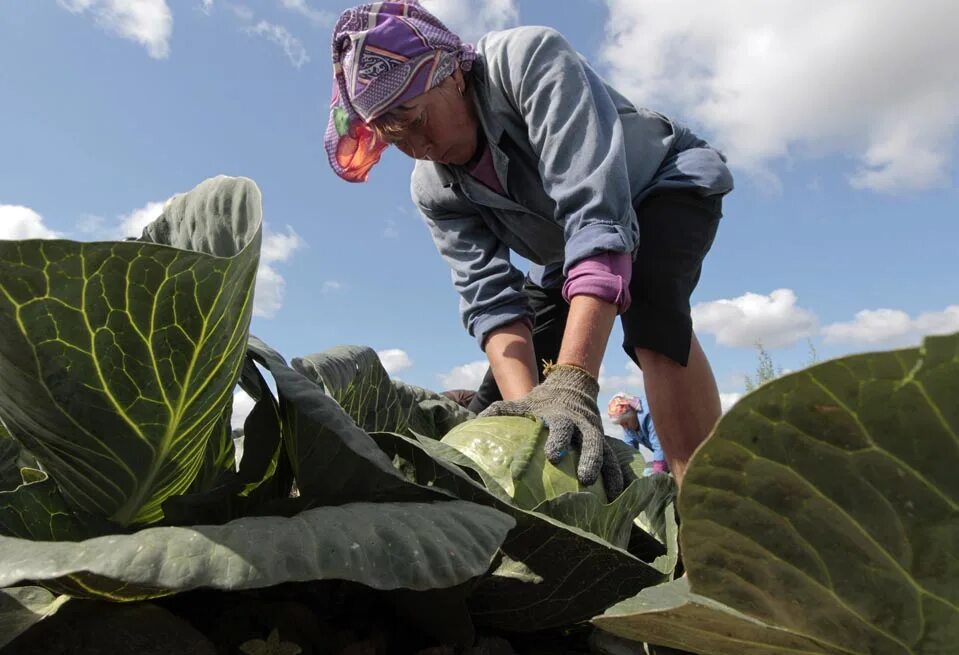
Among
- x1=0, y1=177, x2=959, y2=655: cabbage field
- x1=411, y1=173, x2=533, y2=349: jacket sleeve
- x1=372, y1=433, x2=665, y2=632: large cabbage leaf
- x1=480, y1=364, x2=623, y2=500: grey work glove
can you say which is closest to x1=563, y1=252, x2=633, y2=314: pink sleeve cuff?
x1=480, y1=364, x2=623, y2=500: grey work glove

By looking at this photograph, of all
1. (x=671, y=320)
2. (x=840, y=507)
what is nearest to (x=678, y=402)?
(x=671, y=320)

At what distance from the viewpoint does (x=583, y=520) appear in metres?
1.14

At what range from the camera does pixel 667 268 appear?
2381mm

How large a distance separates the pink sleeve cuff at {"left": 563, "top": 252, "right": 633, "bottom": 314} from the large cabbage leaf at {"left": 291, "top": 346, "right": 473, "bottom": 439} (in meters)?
0.60

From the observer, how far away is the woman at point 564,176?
211 cm

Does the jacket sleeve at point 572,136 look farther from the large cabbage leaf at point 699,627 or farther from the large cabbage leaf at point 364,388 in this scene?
the large cabbage leaf at point 699,627

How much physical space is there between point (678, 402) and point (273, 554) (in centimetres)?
192

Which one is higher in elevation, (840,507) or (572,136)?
(572,136)

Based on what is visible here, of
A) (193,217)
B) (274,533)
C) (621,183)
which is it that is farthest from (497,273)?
(274,533)

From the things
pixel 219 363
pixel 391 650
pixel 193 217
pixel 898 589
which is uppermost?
pixel 193 217

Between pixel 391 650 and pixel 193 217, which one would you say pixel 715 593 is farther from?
pixel 193 217

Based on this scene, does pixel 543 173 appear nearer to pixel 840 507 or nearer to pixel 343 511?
pixel 343 511

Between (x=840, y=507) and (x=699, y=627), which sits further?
(x=699, y=627)

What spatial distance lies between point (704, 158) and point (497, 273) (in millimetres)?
892
